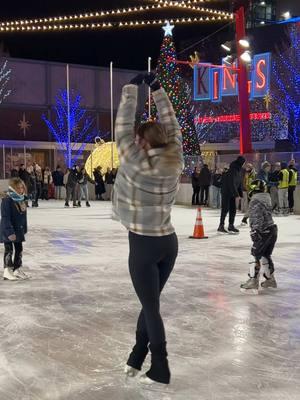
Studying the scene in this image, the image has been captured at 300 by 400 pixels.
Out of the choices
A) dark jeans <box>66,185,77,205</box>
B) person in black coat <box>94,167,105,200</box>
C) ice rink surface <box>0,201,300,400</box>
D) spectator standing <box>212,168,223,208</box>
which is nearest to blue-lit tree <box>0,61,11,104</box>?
person in black coat <box>94,167,105,200</box>

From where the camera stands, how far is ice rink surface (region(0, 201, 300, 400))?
122 inches

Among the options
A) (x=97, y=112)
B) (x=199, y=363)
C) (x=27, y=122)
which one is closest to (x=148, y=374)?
(x=199, y=363)

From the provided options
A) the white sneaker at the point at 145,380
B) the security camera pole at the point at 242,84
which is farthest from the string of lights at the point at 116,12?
the white sneaker at the point at 145,380

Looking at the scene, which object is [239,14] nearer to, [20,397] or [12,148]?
[20,397]

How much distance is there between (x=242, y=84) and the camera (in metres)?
16.0

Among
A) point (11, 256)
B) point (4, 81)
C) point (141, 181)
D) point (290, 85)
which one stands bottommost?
point (11, 256)

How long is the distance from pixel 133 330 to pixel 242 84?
12.8 m

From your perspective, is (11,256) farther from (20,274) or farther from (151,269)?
(151,269)

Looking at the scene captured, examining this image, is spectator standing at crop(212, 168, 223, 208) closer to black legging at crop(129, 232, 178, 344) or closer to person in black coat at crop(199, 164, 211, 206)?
person in black coat at crop(199, 164, 211, 206)

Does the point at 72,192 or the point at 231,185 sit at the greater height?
the point at 231,185

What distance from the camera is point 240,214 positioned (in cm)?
1541

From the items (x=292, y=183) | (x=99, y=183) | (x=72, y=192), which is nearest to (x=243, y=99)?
(x=292, y=183)

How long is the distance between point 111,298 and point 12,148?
2448 centimetres

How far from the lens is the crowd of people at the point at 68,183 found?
727 inches
